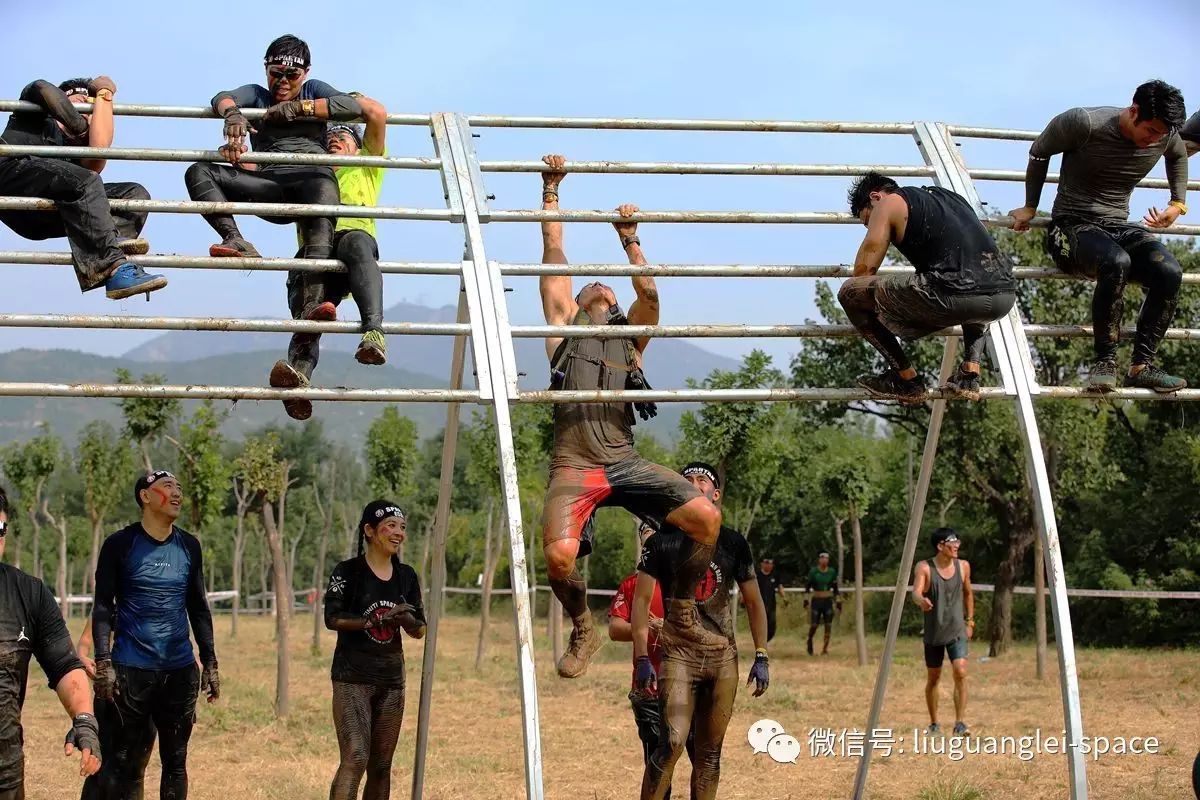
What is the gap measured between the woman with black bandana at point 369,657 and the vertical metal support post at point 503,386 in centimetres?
136

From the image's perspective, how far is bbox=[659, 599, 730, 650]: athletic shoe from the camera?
6.97 meters

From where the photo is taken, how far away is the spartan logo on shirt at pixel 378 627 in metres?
7.03

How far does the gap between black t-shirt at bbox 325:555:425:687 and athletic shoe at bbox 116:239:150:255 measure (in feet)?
6.61

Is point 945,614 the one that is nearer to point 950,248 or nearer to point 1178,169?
point 1178,169

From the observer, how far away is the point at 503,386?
569 cm

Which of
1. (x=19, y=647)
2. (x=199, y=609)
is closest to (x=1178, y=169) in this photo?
(x=199, y=609)

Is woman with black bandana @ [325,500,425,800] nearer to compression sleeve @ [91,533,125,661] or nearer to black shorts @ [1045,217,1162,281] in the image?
compression sleeve @ [91,533,125,661]

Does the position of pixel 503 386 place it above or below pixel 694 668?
above

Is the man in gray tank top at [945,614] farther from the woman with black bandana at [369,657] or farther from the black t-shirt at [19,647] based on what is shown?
the black t-shirt at [19,647]

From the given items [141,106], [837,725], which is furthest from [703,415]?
[141,106]

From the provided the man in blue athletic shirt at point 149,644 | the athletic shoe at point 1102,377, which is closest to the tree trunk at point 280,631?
the man in blue athletic shirt at point 149,644

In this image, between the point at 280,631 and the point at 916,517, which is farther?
the point at 280,631

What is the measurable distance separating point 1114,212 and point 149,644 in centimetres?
538

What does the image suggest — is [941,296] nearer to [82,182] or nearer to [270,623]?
[82,182]
